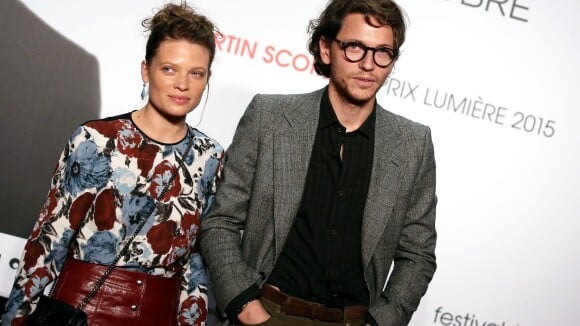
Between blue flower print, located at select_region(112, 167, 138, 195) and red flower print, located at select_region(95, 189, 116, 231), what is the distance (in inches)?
1.2

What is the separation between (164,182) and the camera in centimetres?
216

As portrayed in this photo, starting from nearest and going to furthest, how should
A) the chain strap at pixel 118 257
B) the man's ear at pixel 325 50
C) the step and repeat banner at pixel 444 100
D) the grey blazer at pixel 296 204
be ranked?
the chain strap at pixel 118 257, the grey blazer at pixel 296 204, the man's ear at pixel 325 50, the step and repeat banner at pixel 444 100

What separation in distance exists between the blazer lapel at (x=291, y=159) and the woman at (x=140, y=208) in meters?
0.24

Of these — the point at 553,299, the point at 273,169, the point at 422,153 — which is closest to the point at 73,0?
the point at 273,169

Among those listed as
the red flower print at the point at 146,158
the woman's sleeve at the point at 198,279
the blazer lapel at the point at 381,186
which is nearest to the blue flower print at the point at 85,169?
the red flower print at the point at 146,158

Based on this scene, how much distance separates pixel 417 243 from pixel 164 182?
2.95ft

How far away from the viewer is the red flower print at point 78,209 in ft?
6.68

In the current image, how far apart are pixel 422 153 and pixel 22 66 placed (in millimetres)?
2189

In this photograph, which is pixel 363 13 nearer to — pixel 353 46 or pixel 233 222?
pixel 353 46

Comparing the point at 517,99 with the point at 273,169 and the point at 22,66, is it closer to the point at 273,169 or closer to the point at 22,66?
the point at 273,169

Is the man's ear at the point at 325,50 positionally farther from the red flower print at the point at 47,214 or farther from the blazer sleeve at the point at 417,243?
the red flower print at the point at 47,214

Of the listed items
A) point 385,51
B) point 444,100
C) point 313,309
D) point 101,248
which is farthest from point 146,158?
point 444,100

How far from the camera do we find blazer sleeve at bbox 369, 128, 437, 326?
7.82 ft

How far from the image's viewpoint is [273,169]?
2.27 meters
